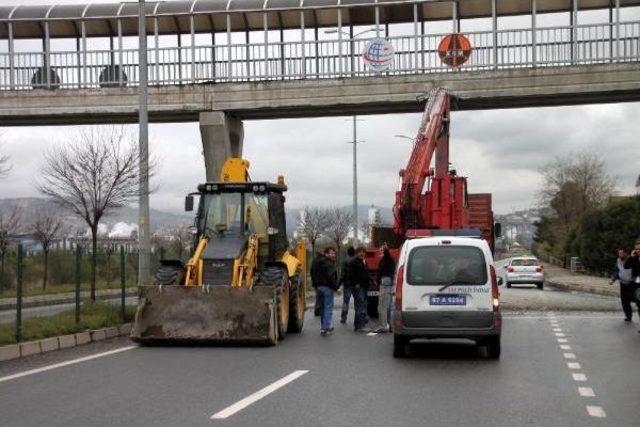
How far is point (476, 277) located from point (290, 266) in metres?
5.59

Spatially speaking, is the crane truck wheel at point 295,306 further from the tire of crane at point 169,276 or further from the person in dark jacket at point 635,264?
the person in dark jacket at point 635,264

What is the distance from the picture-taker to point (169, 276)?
55.3 feet

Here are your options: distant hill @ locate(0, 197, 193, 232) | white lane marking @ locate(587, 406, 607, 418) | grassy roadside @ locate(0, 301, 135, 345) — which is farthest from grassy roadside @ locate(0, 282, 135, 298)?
white lane marking @ locate(587, 406, 607, 418)

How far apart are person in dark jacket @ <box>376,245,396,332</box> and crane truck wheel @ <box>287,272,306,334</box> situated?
5.61 ft

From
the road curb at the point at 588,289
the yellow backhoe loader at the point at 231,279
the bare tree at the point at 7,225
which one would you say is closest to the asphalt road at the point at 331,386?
the yellow backhoe loader at the point at 231,279

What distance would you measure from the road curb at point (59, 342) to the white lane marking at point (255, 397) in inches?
195

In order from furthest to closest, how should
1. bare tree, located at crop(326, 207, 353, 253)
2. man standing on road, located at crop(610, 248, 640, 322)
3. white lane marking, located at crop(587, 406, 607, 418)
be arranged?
bare tree, located at crop(326, 207, 353, 253)
man standing on road, located at crop(610, 248, 640, 322)
white lane marking, located at crop(587, 406, 607, 418)

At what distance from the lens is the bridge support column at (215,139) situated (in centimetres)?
2905

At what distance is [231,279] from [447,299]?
15.1 ft

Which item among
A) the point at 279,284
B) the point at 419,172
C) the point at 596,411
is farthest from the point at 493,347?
the point at 419,172

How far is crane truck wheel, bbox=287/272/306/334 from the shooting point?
18.0 meters

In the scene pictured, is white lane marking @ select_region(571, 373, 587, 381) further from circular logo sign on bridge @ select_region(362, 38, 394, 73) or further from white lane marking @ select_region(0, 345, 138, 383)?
circular logo sign on bridge @ select_region(362, 38, 394, 73)

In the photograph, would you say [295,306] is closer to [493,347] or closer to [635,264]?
[493,347]

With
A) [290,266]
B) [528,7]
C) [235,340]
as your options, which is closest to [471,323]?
[235,340]
